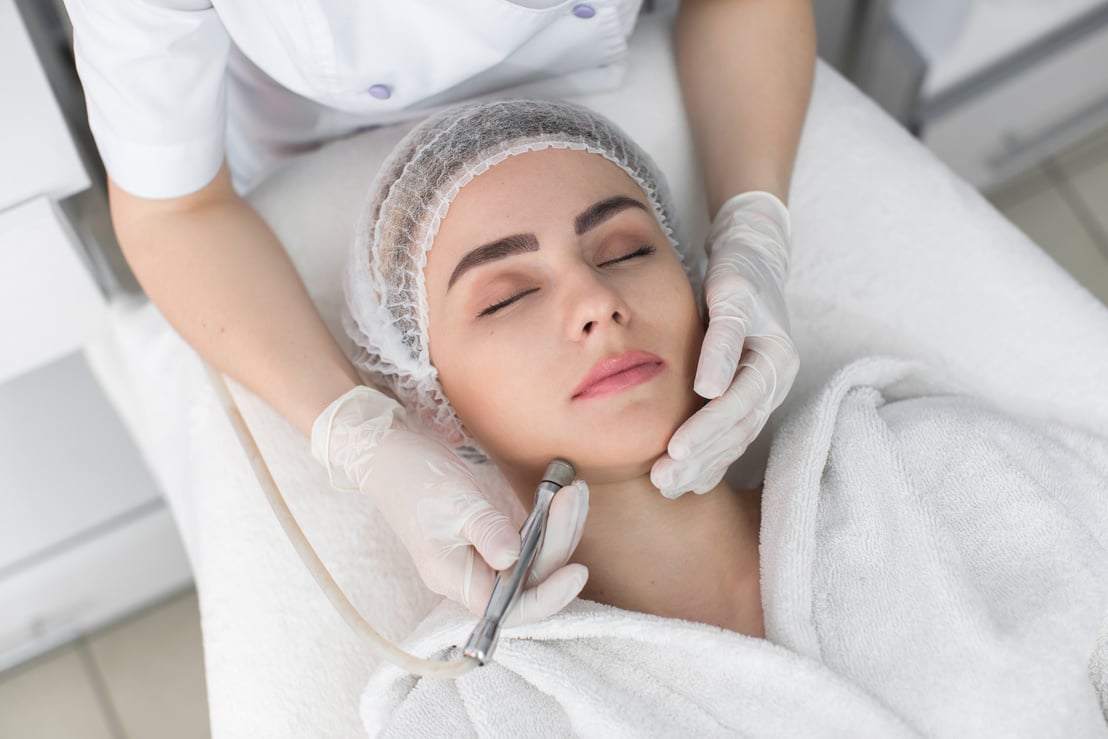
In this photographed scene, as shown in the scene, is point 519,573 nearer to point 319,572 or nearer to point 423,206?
point 319,572

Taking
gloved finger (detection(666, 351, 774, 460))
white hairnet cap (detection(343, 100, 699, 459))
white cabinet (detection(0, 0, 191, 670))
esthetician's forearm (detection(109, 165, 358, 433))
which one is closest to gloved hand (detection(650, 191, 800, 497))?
gloved finger (detection(666, 351, 774, 460))

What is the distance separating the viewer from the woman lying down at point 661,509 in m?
1.08

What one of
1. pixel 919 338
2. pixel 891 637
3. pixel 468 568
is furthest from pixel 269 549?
pixel 919 338

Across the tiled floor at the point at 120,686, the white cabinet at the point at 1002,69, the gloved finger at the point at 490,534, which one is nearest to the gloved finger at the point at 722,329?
the gloved finger at the point at 490,534

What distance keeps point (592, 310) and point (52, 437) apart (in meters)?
1.11

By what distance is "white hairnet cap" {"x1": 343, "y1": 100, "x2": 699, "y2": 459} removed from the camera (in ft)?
3.90

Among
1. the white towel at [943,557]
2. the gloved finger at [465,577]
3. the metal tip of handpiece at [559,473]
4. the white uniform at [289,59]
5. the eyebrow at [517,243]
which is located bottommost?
the white towel at [943,557]

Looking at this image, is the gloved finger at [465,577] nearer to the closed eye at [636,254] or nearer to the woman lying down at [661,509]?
the woman lying down at [661,509]

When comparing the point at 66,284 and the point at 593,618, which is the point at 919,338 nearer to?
the point at 593,618

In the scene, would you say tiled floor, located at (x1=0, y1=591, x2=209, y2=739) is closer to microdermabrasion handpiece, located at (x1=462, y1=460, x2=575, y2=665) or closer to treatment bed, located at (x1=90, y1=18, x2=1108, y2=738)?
treatment bed, located at (x1=90, y1=18, x2=1108, y2=738)

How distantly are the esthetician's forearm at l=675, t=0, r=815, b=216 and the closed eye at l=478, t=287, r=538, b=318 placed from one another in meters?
0.40

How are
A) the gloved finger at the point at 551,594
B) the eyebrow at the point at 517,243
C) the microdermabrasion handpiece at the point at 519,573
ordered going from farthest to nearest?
1. the eyebrow at the point at 517,243
2. the gloved finger at the point at 551,594
3. the microdermabrasion handpiece at the point at 519,573

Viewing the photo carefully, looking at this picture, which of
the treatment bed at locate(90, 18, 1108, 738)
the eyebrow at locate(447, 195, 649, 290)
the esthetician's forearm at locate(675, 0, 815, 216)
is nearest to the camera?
the eyebrow at locate(447, 195, 649, 290)

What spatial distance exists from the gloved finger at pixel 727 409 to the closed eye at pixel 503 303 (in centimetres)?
22
